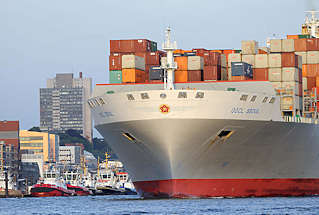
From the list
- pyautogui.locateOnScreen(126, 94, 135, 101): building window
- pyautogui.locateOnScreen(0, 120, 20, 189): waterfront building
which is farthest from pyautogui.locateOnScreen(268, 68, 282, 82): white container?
pyautogui.locateOnScreen(0, 120, 20, 189): waterfront building

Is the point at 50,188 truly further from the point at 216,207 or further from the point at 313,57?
the point at 216,207

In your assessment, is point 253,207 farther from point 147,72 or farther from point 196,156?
point 147,72

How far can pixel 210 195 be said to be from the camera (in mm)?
56469

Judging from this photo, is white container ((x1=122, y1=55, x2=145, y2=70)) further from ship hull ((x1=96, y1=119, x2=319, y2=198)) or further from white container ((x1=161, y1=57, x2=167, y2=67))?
ship hull ((x1=96, y1=119, x2=319, y2=198))

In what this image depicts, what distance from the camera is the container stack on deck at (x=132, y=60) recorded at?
2360 inches

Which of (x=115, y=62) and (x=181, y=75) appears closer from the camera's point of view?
(x=181, y=75)

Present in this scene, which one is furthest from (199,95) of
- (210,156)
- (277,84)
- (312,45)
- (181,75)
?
(312,45)

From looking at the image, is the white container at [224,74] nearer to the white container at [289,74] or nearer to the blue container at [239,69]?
the blue container at [239,69]

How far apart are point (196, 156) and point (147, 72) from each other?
29.4 ft

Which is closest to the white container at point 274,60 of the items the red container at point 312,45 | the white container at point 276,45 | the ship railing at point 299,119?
the white container at point 276,45

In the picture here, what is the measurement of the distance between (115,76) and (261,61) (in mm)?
10596

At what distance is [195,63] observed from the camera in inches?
2356

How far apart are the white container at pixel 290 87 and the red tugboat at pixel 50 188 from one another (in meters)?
52.9

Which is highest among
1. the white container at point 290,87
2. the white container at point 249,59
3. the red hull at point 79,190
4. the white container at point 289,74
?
the white container at point 249,59
